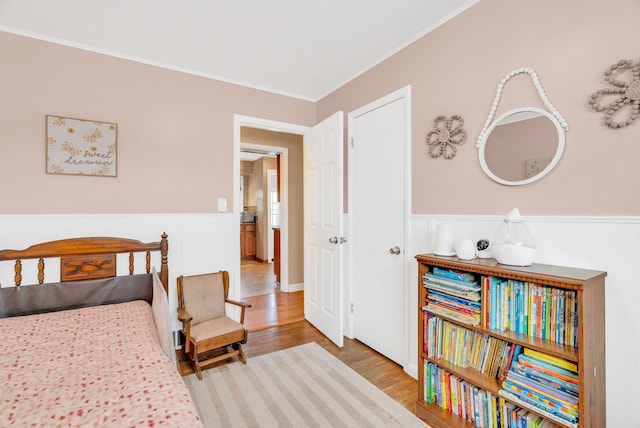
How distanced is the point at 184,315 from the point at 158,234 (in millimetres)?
756

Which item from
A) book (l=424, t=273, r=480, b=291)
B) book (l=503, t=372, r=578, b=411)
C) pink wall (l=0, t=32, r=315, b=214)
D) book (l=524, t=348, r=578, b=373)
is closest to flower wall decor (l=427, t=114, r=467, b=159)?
book (l=424, t=273, r=480, b=291)

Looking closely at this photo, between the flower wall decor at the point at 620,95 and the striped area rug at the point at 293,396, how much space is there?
1.84 meters

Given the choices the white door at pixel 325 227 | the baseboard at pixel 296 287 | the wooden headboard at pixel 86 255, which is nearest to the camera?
the wooden headboard at pixel 86 255

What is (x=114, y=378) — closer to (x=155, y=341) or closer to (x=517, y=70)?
(x=155, y=341)

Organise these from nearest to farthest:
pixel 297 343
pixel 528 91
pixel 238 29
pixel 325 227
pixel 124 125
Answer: pixel 528 91, pixel 238 29, pixel 124 125, pixel 297 343, pixel 325 227

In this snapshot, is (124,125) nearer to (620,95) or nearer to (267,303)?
(267,303)

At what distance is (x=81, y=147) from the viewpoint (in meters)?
2.27

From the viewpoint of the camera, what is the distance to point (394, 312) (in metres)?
2.38

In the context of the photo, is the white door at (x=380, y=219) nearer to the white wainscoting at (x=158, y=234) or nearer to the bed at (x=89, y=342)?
the white wainscoting at (x=158, y=234)

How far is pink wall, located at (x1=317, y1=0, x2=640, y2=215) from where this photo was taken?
131 cm

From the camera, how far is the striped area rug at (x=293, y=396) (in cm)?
174

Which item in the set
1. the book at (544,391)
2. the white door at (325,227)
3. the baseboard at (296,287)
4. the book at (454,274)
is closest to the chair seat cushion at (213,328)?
the white door at (325,227)

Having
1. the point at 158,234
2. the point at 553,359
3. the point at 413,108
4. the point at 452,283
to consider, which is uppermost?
the point at 413,108

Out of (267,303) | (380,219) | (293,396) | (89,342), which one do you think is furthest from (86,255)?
(380,219)
